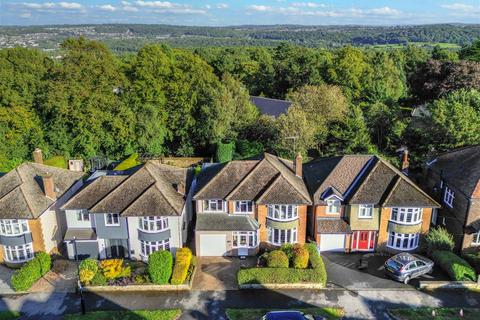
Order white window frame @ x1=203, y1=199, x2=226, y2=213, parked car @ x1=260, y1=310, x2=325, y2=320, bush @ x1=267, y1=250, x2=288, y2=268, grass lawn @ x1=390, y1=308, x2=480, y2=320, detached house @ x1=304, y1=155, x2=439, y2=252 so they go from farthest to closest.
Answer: white window frame @ x1=203, y1=199, x2=226, y2=213, detached house @ x1=304, y1=155, x2=439, y2=252, bush @ x1=267, y1=250, x2=288, y2=268, grass lawn @ x1=390, y1=308, x2=480, y2=320, parked car @ x1=260, y1=310, x2=325, y2=320

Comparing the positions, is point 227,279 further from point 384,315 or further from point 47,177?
point 47,177

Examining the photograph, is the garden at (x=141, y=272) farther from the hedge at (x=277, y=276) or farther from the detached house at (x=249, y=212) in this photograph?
the hedge at (x=277, y=276)

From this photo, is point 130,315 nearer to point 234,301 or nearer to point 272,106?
point 234,301

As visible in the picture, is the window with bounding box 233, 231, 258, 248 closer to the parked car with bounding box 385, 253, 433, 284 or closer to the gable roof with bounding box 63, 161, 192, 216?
the gable roof with bounding box 63, 161, 192, 216

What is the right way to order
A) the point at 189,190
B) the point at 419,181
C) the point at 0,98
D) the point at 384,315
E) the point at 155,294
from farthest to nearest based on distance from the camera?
the point at 0,98 < the point at 419,181 < the point at 189,190 < the point at 155,294 < the point at 384,315

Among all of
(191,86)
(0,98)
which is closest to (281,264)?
(191,86)

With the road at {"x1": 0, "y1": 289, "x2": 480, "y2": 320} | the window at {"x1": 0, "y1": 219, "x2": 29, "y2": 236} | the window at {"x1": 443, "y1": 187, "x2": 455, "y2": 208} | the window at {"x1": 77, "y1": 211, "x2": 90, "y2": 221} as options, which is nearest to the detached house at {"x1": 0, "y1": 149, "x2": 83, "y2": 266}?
the window at {"x1": 0, "y1": 219, "x2": 29, "y2": 236}
